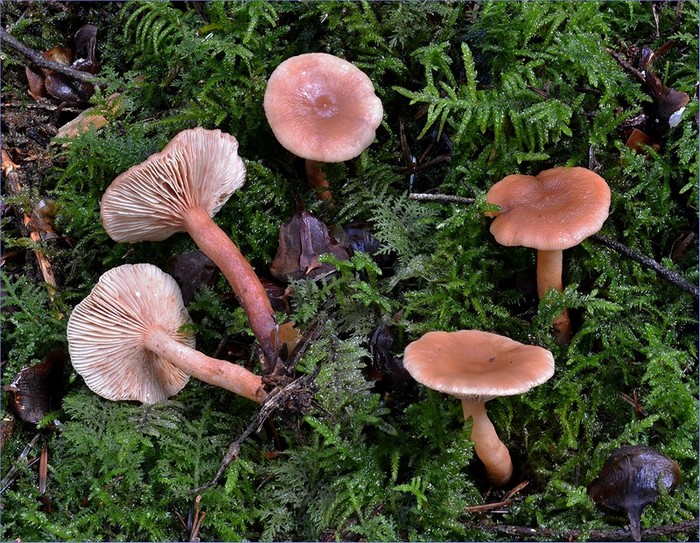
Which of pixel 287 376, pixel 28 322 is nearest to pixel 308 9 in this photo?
pixel 287 376

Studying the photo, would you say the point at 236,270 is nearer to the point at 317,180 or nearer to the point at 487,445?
the point at 317,180

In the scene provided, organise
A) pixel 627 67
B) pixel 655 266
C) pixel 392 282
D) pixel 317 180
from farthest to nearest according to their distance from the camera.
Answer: pixel 317 180 → pixel 627 67 → pixel 392 282 → pixel 655 266

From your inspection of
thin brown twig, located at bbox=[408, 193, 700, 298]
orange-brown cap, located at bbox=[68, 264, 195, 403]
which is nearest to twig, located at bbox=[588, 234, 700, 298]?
thin brown twig, located at bbox=[408, 193, 700, 298]

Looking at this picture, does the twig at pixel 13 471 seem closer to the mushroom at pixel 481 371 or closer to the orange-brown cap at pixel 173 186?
the orange-brown cap at pixel 173 186

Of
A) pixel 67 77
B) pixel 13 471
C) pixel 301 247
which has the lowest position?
pixel 13 471

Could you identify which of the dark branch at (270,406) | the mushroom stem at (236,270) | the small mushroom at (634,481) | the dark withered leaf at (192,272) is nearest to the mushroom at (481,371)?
the small mushroom at (634,481)

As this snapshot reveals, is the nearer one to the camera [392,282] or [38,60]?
[392,282]

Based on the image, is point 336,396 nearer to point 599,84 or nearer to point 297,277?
point 297,277

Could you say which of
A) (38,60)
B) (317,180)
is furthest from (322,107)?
(38,60)
